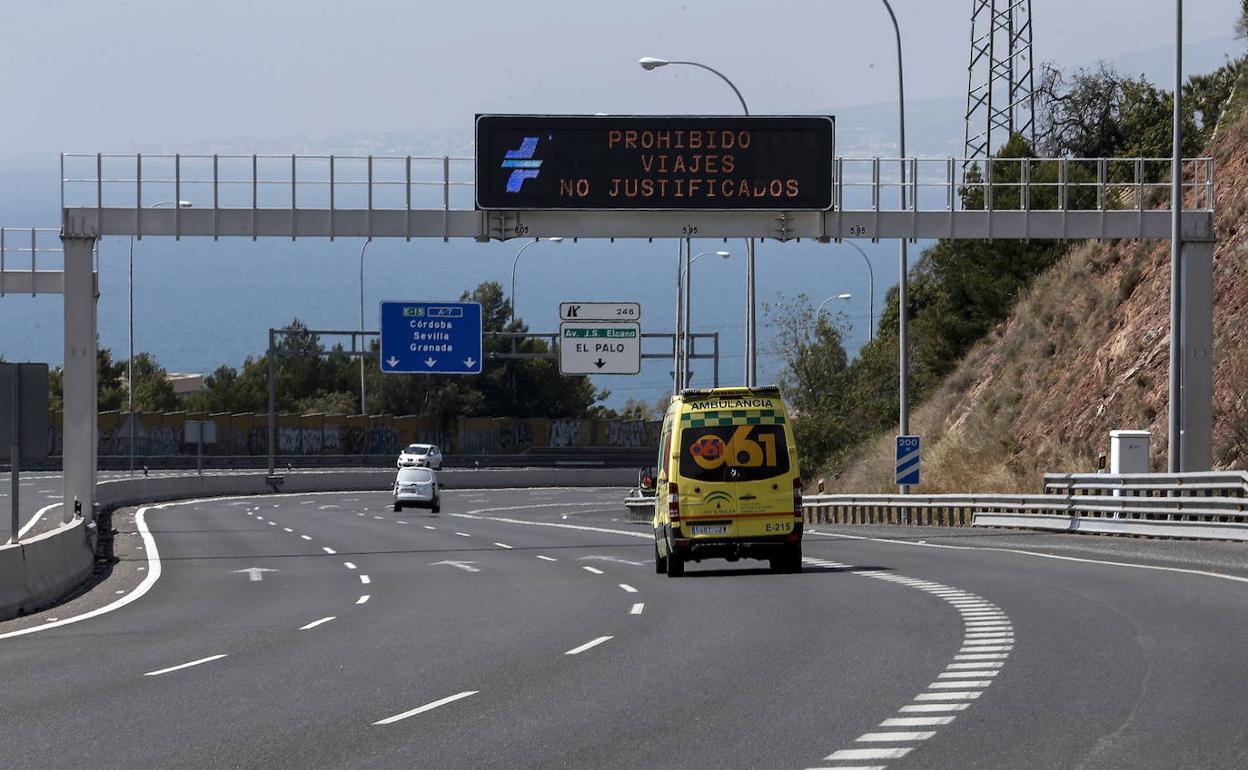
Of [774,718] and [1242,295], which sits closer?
[774,718]

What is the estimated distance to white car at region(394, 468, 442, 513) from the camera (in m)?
59.8

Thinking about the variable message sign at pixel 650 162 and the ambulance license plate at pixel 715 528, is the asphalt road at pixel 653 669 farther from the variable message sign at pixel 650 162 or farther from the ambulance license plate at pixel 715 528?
the variable message sign at pixel 650 162

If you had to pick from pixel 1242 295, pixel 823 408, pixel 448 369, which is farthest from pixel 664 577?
pixel 823 408

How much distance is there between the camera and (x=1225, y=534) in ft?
95.6

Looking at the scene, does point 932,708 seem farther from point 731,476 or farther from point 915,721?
point 731,476

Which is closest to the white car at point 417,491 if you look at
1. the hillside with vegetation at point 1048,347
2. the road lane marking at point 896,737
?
the hillside with vegetation at point 1048,347

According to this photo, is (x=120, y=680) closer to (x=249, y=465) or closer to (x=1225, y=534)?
(x=1225, y=534)

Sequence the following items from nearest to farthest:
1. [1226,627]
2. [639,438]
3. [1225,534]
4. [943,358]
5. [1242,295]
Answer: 1. [1226,627]
2. [1225,534]
3. [1242,295]
4. [943,358]
5. [639,438]

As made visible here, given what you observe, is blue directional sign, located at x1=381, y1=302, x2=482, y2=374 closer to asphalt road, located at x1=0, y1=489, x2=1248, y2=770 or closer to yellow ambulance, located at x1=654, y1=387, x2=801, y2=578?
asphalt road, located at x1=0, y1=489, x2=1248, y2=770

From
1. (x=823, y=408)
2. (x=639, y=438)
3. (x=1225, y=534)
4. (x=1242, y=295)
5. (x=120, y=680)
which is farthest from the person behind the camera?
(x=639, y=438)

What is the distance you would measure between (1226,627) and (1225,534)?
14080mm

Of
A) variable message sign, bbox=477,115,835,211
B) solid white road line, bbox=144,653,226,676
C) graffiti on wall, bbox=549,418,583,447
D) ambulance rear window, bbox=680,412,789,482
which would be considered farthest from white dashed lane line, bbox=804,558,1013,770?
graffiti on wall, bbox=549,418,583,447

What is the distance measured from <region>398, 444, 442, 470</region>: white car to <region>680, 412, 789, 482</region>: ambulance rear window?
5105 centimetres

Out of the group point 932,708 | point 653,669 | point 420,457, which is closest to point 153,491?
point 420,457
